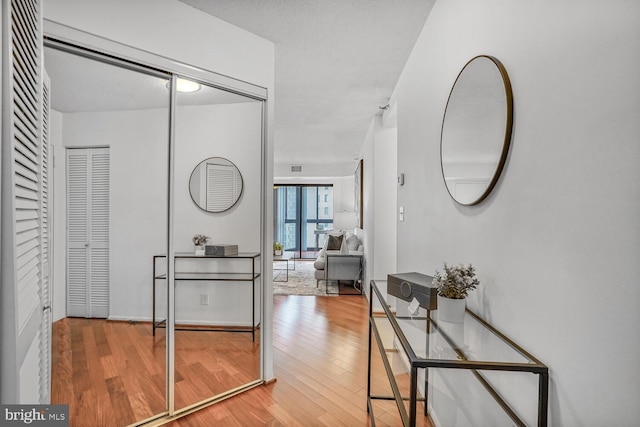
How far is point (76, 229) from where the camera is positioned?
1725 mm

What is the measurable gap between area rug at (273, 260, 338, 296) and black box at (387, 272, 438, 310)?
362cm

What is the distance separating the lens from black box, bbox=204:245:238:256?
214 cm

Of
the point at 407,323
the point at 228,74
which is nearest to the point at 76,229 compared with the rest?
the point at 228,74

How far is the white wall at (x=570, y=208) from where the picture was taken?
2.23ft

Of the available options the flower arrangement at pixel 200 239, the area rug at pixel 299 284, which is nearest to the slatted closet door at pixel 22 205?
the flower arrangement at pixel 200 239

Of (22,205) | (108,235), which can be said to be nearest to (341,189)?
(108,235)

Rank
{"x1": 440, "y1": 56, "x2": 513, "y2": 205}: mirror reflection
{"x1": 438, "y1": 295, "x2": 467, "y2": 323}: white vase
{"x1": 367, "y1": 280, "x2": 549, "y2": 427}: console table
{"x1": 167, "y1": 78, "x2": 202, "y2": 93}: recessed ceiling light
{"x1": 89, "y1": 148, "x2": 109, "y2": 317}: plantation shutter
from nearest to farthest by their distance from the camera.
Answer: {"x1": 367, "y1": 280, "x2": 549, "y2": 427}: console table, {"x1": 440, "y1": 56, "x2": 513, "y2": 205}: mirror reflection, {"x1": 438, "y1": 295, "x2": 467, "y2": 323}: white vase, {"x1": 89, "y1": 148, "x2": 109, "y2": 317}: plantation shutter, {"x1": 167, "y1": 78, "x2": 202, "y2": 93}: recessed ceiling light

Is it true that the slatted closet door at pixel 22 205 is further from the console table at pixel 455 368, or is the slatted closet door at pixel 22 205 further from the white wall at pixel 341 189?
the white wall at pixel 341 189

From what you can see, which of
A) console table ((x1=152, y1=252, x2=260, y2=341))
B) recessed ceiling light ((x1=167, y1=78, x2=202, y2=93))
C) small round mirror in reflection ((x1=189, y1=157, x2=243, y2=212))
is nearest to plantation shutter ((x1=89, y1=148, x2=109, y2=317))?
console table ((x1=152, y1=252, x2=260, y2=341))

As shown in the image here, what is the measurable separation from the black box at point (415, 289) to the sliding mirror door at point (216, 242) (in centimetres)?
111

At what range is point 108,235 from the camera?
1835 millimetres

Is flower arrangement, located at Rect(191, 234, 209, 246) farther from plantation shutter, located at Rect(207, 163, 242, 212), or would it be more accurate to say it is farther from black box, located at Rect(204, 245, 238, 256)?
plantation shutter, located at Rect(207, 163, 242, 212)

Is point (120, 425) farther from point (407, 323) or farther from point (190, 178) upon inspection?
point (407, 323)

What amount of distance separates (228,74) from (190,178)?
0.76 metres
